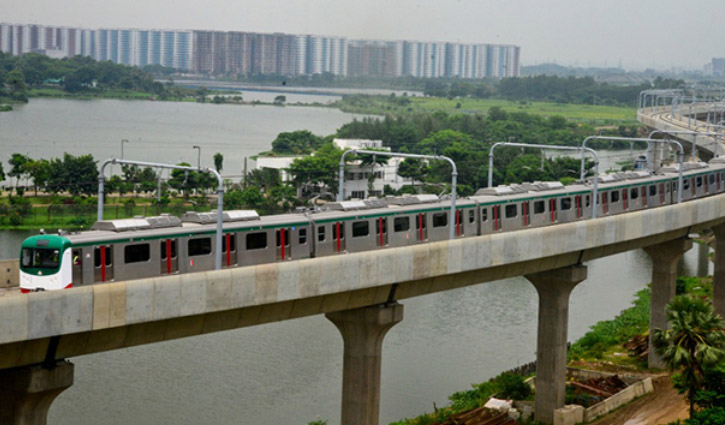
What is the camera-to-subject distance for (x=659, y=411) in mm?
37062

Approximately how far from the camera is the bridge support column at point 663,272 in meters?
44.0

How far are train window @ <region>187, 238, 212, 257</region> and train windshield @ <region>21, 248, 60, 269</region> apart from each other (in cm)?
381

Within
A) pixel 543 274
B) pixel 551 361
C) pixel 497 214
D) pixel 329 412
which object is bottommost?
pixel 329 412

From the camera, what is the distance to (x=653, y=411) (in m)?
37.2

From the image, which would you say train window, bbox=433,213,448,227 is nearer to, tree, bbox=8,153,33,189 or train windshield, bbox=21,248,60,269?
train windshield, bbox=21,248,60,269

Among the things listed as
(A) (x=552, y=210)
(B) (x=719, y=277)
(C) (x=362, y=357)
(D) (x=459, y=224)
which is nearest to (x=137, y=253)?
(C) (x=362, y=357)

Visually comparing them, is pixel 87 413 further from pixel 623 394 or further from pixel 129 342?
pixel 623 394

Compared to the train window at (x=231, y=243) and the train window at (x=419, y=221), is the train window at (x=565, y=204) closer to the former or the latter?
the train window at (x=419, y=221)

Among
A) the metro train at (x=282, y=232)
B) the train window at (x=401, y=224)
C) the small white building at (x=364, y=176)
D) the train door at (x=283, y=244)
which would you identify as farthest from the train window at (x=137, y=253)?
the small white building at (x=364, y=176)

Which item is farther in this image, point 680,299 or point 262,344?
point 262,344

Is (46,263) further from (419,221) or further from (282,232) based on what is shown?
(419,221)

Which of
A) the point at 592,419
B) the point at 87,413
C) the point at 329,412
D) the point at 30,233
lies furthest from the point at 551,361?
the point at 30,233

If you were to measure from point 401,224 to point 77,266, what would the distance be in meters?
11.2

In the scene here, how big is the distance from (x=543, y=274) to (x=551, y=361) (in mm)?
3028
